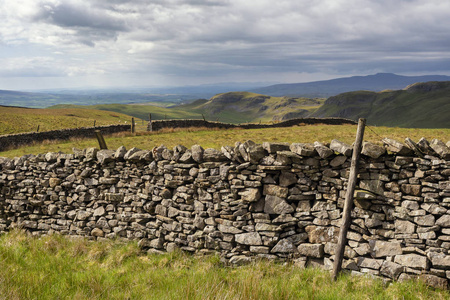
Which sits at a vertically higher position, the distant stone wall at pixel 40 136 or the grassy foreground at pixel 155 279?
the distant stone wall at pixel 40 136

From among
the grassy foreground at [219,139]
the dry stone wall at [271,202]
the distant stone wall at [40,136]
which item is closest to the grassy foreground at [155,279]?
the dry stone wall at [271,202]

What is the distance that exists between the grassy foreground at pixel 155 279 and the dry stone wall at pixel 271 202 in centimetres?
46

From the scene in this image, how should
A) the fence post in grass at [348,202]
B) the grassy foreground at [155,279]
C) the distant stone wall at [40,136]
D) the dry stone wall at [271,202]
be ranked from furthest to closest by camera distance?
the distant stone wall at [40,136] → the fence post in grass at [348,202] → the dry stone wall at [271,202] → the grassy foreground at [155,279]

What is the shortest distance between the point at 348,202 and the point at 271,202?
1.73m

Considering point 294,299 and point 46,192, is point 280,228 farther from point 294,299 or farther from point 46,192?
point 46,192

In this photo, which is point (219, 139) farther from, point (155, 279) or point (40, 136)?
point (40, 136)

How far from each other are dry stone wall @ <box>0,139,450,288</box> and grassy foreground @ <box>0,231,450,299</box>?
0.46 m

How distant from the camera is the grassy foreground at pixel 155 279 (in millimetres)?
5422

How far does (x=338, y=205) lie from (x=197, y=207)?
11.1 ft

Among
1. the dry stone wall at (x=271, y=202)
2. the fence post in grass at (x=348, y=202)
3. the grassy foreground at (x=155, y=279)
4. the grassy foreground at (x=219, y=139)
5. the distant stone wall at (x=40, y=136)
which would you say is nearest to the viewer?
the grassy foreground at (x=155, y=279)

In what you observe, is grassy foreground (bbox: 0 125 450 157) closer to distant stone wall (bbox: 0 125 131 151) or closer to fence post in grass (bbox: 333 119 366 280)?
distant stone wall (bbox: 0 125 131 151)

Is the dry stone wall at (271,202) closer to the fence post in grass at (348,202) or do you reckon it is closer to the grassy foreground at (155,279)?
the fence post in grass at (348,202)

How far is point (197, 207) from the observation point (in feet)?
26.8

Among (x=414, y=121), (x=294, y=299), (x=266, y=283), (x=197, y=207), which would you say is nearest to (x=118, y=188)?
(x=197, y=207)
